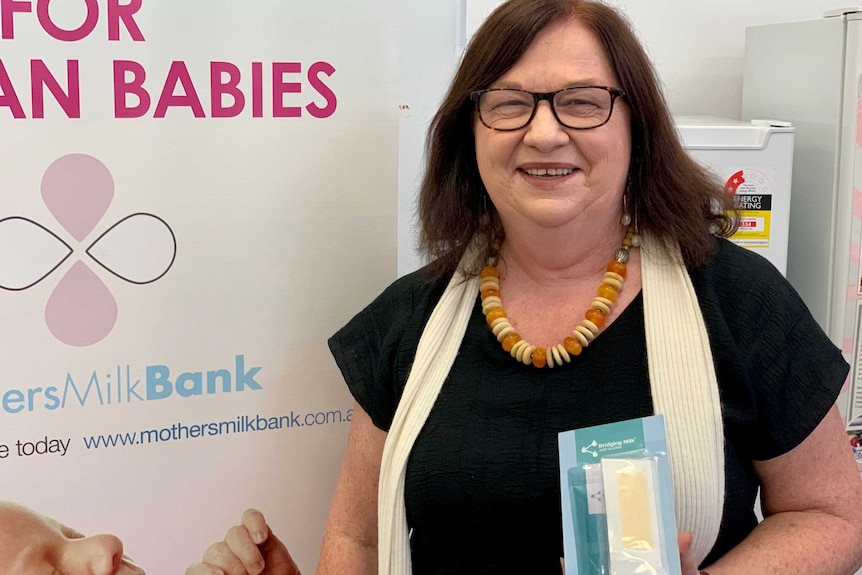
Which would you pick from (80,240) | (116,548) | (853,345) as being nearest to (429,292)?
(80,240)

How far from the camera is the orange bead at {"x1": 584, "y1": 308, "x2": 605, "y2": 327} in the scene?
124 cm

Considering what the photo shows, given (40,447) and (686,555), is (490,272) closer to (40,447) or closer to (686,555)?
(686,555)

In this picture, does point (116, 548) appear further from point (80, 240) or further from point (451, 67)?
point (451, 67)

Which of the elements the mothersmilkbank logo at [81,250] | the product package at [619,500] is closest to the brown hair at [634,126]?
the product package at [619,500]

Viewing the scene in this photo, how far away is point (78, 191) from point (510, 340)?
63 cm

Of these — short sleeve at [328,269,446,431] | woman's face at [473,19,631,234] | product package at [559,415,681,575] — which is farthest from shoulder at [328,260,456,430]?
product package at [559,415,681,575]

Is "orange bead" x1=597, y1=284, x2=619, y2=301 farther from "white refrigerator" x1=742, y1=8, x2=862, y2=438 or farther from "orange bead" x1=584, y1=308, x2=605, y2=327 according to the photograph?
"white refrigerator" x1=742, y1=8, x2=862, y2=438

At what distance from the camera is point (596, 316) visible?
4.08 feet

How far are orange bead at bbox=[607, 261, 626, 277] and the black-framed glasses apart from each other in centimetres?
20

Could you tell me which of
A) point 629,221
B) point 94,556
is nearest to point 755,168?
point 629,221

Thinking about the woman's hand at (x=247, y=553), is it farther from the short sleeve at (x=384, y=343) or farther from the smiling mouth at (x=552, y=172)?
the smiling mouth at (x=552, y=172)

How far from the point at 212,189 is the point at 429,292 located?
36 centimetres

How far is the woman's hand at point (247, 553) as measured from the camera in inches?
58.2

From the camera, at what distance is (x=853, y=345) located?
194 cm
